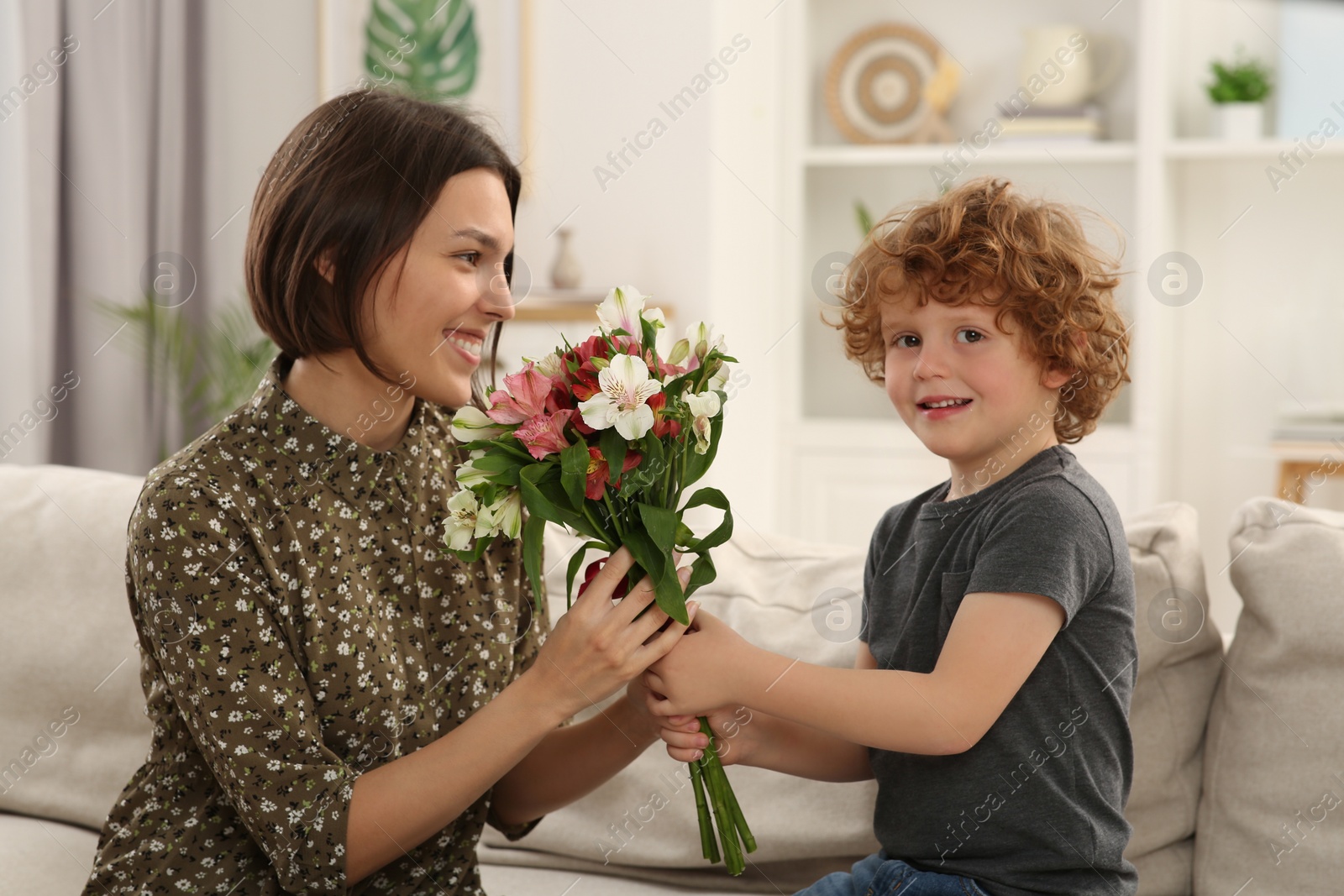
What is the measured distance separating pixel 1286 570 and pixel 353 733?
1128 mm

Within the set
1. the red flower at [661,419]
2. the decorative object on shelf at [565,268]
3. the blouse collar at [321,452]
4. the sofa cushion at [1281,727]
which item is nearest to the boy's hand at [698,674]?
the red flower at [661,419]

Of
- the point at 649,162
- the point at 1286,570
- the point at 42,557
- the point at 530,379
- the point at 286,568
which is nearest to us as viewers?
the point at 530,379

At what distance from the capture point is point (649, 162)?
3.84 m

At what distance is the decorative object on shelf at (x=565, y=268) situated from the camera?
3.75m

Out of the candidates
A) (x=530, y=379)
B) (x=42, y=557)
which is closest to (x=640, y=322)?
(x=530, y=379)

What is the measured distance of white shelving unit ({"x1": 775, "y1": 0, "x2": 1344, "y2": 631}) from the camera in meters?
3.81

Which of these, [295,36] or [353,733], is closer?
[353,733]

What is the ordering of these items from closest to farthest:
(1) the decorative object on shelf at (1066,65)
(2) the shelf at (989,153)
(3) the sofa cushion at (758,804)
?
(3) the sofa cushion at (758,804), (2) the shelf at (989,153), (1) the decorative object on shelf at (1066,65)

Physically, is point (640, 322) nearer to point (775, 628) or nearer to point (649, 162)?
point (775, 628)

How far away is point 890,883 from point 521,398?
653 millimetres

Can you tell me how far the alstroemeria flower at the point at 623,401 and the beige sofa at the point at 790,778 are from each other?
0.60 m

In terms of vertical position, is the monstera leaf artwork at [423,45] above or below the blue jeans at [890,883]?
above

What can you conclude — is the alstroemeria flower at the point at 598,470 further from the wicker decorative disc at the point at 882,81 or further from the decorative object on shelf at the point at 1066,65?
the wicker decorative disc at the point at 882,81

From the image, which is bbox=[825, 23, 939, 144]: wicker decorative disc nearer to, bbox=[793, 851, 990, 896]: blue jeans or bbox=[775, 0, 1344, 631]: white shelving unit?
bbox=[775, 0, 1344, 631]: white shelving unit
